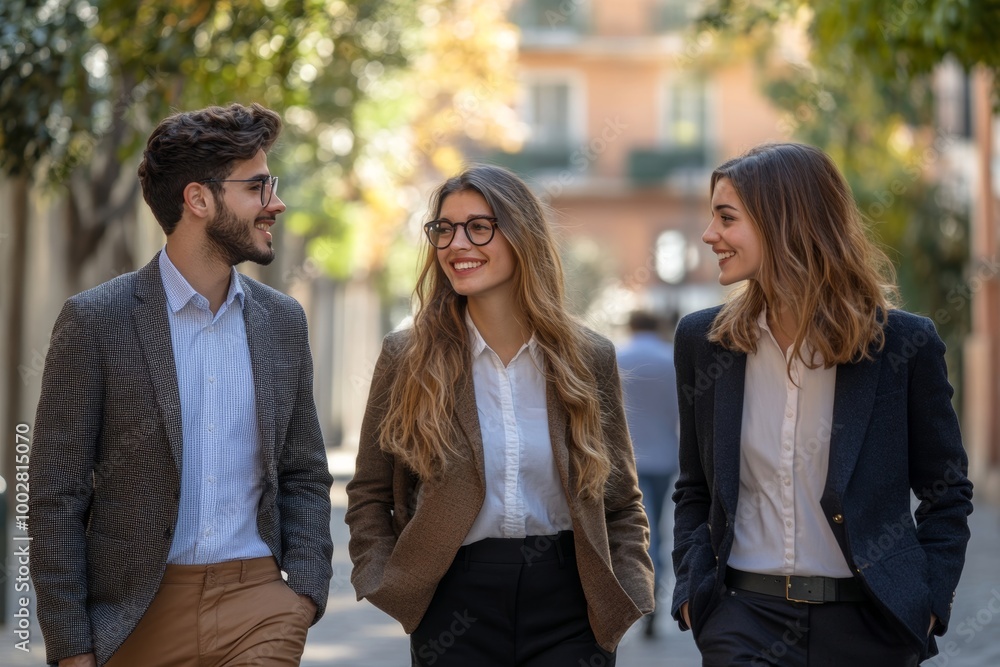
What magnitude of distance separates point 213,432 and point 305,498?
1.19ft

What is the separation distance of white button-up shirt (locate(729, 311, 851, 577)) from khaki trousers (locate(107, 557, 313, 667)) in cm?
128

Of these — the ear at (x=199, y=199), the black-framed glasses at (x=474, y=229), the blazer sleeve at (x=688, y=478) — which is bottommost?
the blazer sleeve at (x=688, y=478)

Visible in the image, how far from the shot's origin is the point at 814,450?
13.7ft

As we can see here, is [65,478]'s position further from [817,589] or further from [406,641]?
[406,641]

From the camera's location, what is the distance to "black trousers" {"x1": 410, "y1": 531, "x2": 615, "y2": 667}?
441 centimetres

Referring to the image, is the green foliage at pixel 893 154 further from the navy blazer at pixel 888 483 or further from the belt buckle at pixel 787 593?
the belt buckle at pixel 787 593

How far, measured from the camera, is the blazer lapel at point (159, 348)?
4094mm

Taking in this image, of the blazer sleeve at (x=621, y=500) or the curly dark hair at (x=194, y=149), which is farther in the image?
the blazer sleeve at (x=621, y=500)

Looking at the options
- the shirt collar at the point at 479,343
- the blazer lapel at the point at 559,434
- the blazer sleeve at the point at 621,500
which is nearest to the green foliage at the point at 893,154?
the blazer sleeve at the point at 621,500

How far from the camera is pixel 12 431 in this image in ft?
52.6

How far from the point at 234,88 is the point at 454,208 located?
580 centimetres

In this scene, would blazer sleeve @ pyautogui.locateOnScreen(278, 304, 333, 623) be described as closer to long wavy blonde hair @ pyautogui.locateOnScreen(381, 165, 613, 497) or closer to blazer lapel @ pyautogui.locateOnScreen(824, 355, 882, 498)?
long wavy blonde hair @ pyautogui.locateOnScreen(381, 165, 613, 497)

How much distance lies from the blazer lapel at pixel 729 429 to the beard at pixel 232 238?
1.35 m

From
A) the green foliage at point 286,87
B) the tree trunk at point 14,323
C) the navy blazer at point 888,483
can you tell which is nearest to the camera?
the navy blazer at point 888,483
